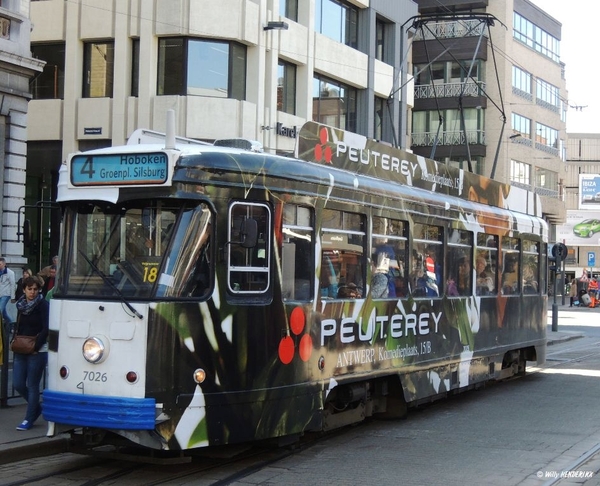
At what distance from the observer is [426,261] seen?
40.1ft

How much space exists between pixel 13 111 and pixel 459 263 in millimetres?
11322

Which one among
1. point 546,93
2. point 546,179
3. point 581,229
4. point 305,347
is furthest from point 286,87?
point 581,229

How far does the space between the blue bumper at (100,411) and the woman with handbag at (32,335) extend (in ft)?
6.14

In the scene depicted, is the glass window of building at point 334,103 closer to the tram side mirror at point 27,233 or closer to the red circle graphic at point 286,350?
the tram side mirror at point 27,233

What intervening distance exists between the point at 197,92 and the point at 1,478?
61.1ft

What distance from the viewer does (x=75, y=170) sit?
8.77m

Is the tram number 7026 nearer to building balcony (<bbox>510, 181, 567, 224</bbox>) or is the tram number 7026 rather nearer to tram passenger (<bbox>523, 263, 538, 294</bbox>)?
tram passenger (<bbox>523, 263, 538, 294</bbox>)

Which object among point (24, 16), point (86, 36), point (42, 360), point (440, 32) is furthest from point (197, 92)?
point (440, 32)

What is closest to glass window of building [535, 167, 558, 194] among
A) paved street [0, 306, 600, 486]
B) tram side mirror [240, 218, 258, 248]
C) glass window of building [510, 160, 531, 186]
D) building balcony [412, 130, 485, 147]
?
glass window of building [510, 160, 531, 186]

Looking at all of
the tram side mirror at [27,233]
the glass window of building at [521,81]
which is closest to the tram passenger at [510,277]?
the tram side mirror at [27,233]

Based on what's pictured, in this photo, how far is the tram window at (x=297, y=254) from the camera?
9211 mm

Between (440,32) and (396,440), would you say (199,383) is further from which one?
(440,32)

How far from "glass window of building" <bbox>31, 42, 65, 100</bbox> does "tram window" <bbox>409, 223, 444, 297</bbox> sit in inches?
700

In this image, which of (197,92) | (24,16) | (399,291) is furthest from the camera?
(197,92)
